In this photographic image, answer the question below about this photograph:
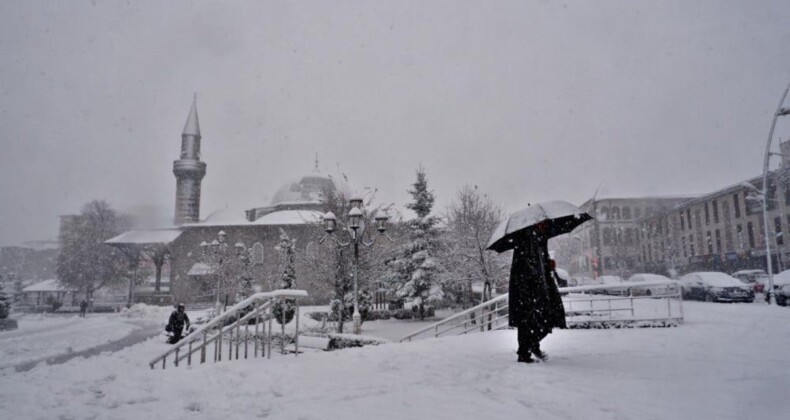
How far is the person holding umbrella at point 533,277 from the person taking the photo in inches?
248

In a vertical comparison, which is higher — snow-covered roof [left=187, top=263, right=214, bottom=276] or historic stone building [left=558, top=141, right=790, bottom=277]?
historic stone building [left=558, top=141, right=790, bottom=277]

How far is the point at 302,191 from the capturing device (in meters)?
49.8

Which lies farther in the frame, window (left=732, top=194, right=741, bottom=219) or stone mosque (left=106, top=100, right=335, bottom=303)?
stone mosque (left=106, top=100, right=335, bottom=303)

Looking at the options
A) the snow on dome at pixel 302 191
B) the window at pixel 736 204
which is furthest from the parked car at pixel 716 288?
the snow on dome at pixel 302 191

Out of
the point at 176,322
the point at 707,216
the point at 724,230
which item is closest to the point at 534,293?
the point at 176,322

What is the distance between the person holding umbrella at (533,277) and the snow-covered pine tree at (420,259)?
1970 centimetres

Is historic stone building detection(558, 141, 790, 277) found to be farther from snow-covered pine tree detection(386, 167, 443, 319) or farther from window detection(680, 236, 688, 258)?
snow-covered pine tree detection(386, 167, 443, 319)

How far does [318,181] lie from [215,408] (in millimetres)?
47930

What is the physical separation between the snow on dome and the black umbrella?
41.9 meters

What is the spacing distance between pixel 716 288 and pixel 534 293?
67.8 ft

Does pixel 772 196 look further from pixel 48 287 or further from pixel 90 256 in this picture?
pixel 48 287

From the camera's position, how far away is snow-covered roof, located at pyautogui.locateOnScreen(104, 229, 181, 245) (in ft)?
145

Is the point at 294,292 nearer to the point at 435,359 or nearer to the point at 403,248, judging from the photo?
the point at 435,359

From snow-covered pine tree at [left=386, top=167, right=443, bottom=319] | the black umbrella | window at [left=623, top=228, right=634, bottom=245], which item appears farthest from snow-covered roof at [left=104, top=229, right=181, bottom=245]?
window at [left=623, top=228, right=634, bottom=245]
